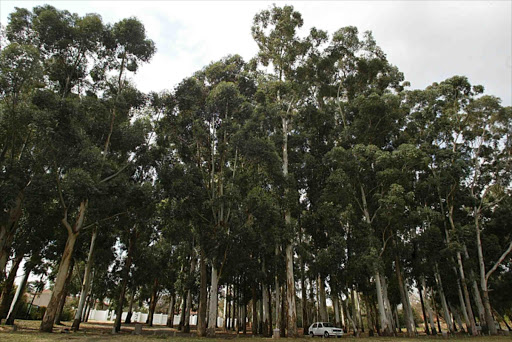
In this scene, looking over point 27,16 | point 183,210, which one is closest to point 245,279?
point 183,210

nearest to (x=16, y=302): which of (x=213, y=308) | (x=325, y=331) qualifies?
(x=213, y=308)

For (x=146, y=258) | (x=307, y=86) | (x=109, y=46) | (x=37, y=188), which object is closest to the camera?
(x=37, y=188)

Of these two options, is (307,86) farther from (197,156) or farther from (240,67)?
(197,156)

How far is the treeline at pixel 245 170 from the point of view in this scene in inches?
603

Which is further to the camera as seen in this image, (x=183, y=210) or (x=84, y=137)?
(x=183, y=210)

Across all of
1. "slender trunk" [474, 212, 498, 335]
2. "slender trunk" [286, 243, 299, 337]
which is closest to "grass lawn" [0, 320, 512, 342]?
"slender trunk" [286, 243, 299, 337]

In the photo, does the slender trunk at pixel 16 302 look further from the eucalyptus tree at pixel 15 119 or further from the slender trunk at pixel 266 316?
the slender trunk at pixel 266 316

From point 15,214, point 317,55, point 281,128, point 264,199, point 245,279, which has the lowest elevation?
point 245,279

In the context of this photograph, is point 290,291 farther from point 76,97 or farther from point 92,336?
point 76,97

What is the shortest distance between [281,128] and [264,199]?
29.3 ft

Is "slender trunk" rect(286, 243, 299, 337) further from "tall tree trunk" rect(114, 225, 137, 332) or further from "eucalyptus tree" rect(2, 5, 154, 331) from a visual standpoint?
"eucalyptus tree" rect(2, 5, 154, 331)

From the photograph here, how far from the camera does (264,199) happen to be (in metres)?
16.7

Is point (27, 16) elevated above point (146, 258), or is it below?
above

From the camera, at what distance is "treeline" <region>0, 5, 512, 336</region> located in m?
15.3
